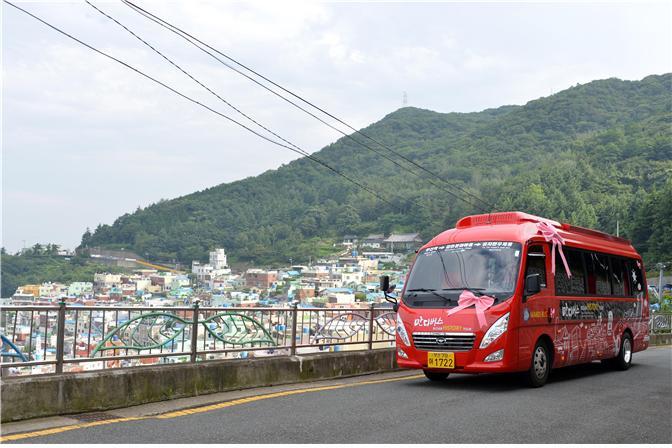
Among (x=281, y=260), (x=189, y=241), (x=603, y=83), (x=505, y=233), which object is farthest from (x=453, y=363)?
(x=603, y=83)

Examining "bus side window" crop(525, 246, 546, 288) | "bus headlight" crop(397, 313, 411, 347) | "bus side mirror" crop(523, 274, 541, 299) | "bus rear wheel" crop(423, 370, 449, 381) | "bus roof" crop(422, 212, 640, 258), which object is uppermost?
"bus roof" crop(422, 212, 640, 258)

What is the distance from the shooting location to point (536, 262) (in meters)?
11.4

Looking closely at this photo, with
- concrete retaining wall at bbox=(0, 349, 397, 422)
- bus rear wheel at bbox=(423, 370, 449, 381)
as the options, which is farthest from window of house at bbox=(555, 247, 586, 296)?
concrete retaining wall at bbox=(0, 349, 397, 422)

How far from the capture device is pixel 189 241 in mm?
101438

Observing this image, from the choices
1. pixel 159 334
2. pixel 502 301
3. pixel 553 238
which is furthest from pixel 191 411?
pixel 553 238

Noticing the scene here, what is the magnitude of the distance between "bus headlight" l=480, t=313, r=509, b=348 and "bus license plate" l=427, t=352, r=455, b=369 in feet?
1.69

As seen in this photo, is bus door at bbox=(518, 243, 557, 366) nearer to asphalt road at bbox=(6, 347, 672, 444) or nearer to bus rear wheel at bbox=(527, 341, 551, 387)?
bus rear wheel at bbox=(527, 341, 551, 387)

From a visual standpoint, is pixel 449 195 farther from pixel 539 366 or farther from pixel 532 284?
pixel 532 284

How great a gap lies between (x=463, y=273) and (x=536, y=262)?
4.12 ft

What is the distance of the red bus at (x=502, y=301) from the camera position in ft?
34.2

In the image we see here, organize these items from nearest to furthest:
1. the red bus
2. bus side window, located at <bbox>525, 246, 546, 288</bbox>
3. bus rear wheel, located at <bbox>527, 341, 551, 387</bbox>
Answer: the red bus < bus rear wheel, located at <bbox>527, 341, 551, 387</bbox> < bus side window, located at <bbox>525, 246, 546, 288</bbox>

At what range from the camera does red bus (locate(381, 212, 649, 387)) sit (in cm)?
1044

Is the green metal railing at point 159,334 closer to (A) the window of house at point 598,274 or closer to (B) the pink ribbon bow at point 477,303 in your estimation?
(B) the pink ribbon bow at point 477,303

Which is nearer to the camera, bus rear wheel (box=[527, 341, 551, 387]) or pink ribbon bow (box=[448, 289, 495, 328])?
pink ribbon bow (box=[448, 289, 495, 328])
